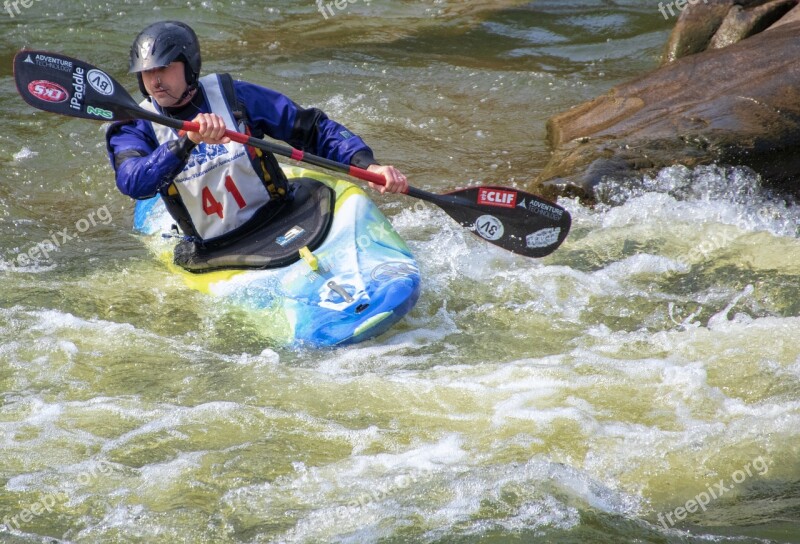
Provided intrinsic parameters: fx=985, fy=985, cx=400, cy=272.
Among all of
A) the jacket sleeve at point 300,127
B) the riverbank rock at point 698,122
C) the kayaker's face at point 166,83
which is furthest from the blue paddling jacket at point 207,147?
the riverbank rock at point 698,122

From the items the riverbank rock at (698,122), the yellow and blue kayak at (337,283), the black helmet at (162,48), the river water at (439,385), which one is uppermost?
the black helmet at (162,48)

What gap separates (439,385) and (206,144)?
1.43 metres

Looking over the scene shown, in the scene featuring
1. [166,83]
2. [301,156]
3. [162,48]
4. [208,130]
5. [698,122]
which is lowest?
[698,122]

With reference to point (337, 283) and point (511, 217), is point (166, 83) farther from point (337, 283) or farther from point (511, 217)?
point (511, 217)

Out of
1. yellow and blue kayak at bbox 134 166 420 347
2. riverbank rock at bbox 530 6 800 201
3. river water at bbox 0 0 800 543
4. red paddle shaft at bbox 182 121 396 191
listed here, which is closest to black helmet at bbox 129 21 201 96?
red paddle shaft at bbox 182 121 396 191

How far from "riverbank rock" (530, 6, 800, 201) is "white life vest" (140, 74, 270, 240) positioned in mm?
1881

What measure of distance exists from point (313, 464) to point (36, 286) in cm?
212

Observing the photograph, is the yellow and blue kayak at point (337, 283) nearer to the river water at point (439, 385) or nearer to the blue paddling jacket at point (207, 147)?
the river water at point (439, 385)

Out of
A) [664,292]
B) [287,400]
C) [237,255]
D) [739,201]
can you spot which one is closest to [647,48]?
[739,201]

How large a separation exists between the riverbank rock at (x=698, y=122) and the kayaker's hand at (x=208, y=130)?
2.25 metres

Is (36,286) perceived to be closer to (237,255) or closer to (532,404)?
(237,255)

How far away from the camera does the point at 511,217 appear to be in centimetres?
446

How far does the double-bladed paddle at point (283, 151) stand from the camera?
13.1ft

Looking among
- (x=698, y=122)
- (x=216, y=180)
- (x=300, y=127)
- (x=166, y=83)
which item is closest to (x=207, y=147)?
(x=216, y=180)
